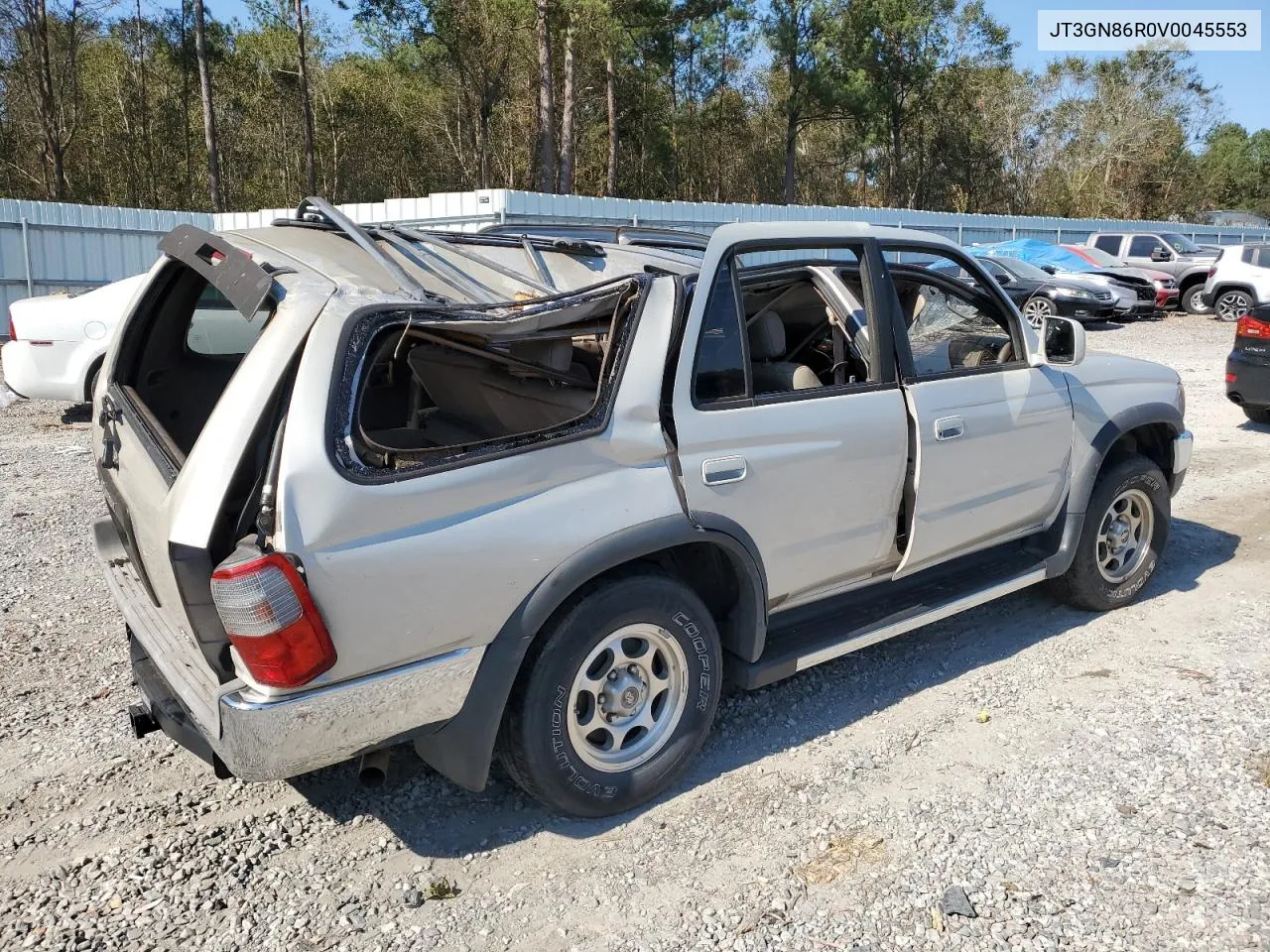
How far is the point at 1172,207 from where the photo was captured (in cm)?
4994

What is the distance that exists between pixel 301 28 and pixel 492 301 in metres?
31.2

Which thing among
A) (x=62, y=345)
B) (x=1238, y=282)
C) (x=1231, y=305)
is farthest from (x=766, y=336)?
(x=1231, y=305)

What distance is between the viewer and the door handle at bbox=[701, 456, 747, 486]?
127 inches

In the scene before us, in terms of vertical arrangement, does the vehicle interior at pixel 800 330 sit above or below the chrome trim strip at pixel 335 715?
above

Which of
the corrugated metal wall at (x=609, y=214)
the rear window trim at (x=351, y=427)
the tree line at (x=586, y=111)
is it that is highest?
the tree line at (x=586, y=111)

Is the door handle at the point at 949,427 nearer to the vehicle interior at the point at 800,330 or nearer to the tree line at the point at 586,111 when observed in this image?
the vehicle interior at the point at 800,330

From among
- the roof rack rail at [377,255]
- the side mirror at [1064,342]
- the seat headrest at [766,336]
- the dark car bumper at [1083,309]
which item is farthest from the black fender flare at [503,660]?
the dark car bumper at [1083,309]

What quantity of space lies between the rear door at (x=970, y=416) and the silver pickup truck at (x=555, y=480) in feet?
0.06

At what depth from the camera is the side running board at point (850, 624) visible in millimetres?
3533

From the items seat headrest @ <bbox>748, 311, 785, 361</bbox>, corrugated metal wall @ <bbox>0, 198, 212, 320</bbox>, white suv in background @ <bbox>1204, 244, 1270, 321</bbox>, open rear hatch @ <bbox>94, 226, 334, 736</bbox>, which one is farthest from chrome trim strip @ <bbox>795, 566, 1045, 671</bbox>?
white suv in background @ <bbox>1204, 244, 1270, 321</bbox>

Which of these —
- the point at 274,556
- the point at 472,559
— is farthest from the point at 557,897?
the point at 274,556

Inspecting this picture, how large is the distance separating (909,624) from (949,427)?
2.57ft

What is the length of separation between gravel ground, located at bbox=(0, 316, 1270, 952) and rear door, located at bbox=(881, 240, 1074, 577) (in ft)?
2.24

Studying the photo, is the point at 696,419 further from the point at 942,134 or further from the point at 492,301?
the point at 942,134
